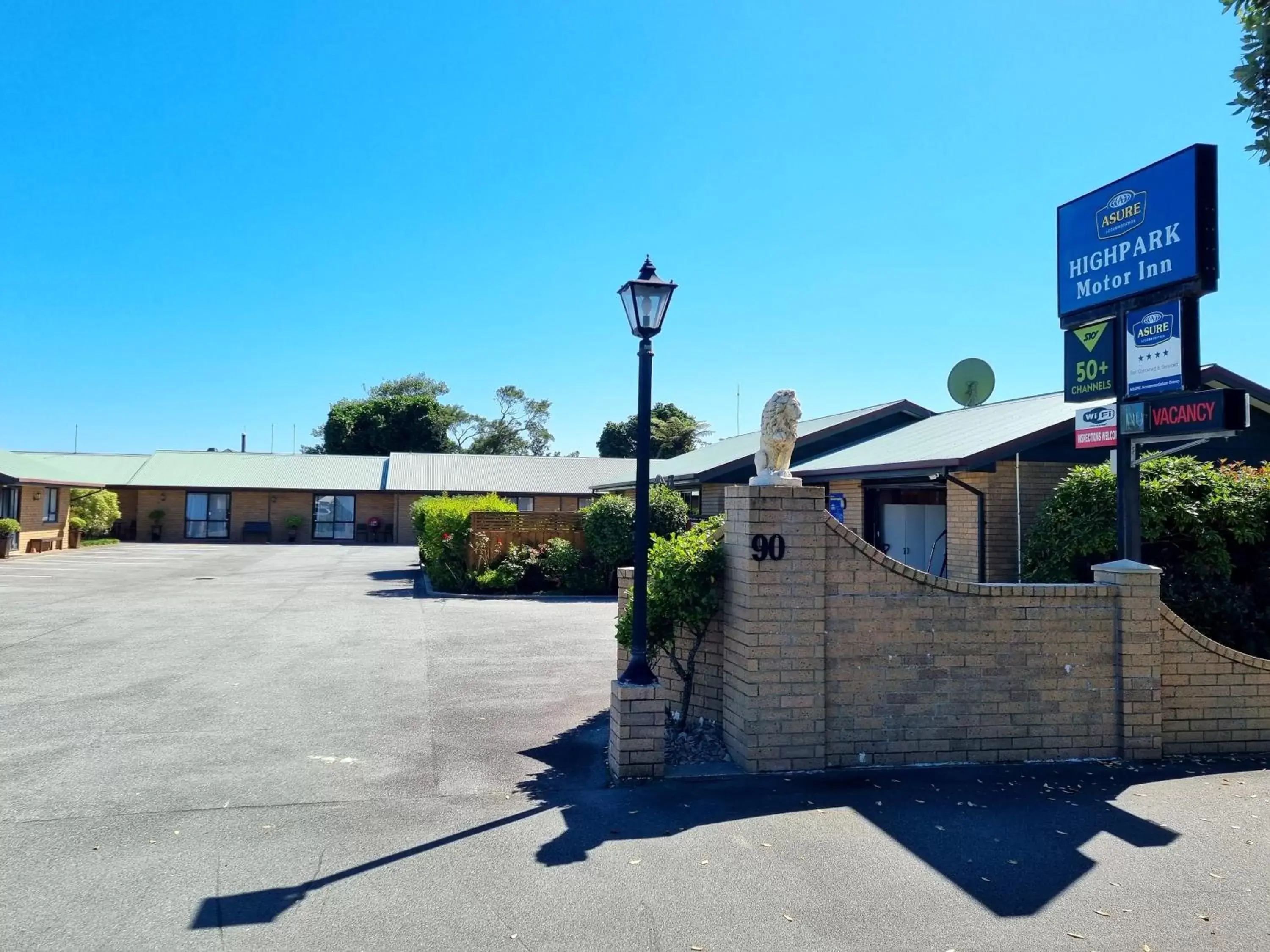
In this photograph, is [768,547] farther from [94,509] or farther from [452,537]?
[94,509]

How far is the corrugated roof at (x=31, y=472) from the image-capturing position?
28656 millimetres

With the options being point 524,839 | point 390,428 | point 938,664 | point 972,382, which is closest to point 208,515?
point 390,428

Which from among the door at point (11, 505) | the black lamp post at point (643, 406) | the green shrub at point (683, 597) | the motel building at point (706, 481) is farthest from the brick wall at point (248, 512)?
the black lamp post at point (643, 406)

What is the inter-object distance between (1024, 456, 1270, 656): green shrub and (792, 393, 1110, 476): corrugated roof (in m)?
1.22

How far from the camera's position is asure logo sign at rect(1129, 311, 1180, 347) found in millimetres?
8117

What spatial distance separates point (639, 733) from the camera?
6465mm

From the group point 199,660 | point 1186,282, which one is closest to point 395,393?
Result: point 199,660

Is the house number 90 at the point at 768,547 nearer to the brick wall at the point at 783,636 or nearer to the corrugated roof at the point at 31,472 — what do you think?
the brick wall at the point at 783,636

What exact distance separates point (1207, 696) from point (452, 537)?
15997 mm

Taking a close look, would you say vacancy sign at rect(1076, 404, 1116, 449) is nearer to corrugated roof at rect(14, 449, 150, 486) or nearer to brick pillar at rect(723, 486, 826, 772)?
brick pillar at rect(723, 486, 826, 772)

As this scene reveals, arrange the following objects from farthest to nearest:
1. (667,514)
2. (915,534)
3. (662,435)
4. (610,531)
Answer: (662,435)
(610,531)
(667,514)
(915,534)

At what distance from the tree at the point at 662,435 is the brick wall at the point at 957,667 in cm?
4779

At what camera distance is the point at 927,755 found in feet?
22.5

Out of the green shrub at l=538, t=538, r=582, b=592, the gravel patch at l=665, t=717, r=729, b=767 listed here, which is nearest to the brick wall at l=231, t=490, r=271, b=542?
the green shrub at l=538, t=538, r=582, b=592
